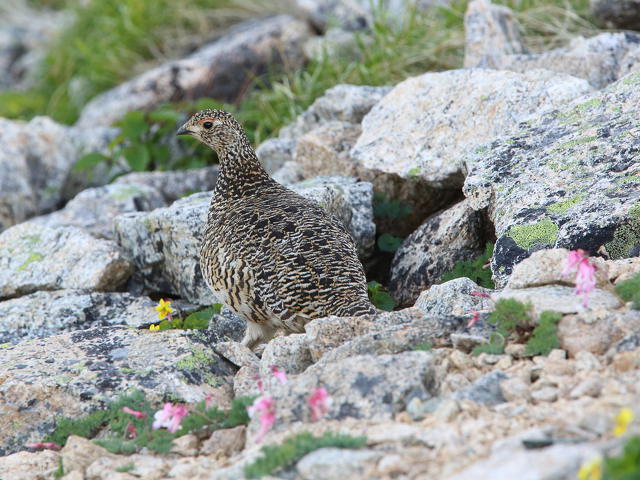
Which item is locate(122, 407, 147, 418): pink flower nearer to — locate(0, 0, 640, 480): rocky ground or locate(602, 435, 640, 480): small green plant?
locate(0, 0, 640, 480): rocky ground

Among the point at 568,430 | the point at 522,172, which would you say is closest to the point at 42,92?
the point at 522,172

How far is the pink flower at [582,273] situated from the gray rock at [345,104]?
15.1 feet

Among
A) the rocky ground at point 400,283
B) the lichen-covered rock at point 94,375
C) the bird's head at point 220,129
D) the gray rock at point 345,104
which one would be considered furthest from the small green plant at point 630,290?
the gray rock at point 345,104

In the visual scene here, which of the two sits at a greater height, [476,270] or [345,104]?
[345,104]

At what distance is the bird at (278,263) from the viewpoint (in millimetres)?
5348

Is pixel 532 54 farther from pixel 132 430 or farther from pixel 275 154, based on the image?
pixel 132 430

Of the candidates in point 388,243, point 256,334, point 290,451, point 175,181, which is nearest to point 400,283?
point 388,243

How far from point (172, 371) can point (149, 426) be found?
530mm

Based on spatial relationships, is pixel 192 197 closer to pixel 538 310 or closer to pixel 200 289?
pixel 200 289

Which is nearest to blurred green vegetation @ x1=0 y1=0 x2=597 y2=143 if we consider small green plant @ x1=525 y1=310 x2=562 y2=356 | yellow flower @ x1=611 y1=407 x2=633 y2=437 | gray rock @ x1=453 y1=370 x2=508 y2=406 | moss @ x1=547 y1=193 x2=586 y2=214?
moss @ x1=547 y1=193 x2=586 y2=214

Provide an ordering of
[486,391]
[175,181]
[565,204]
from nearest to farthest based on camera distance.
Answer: [486,391] → [565,204] → [175,181]

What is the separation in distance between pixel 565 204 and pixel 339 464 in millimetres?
2975

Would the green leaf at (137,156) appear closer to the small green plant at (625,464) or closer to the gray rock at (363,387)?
the gray rock at (363,387)

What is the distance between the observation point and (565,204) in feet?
18.5
